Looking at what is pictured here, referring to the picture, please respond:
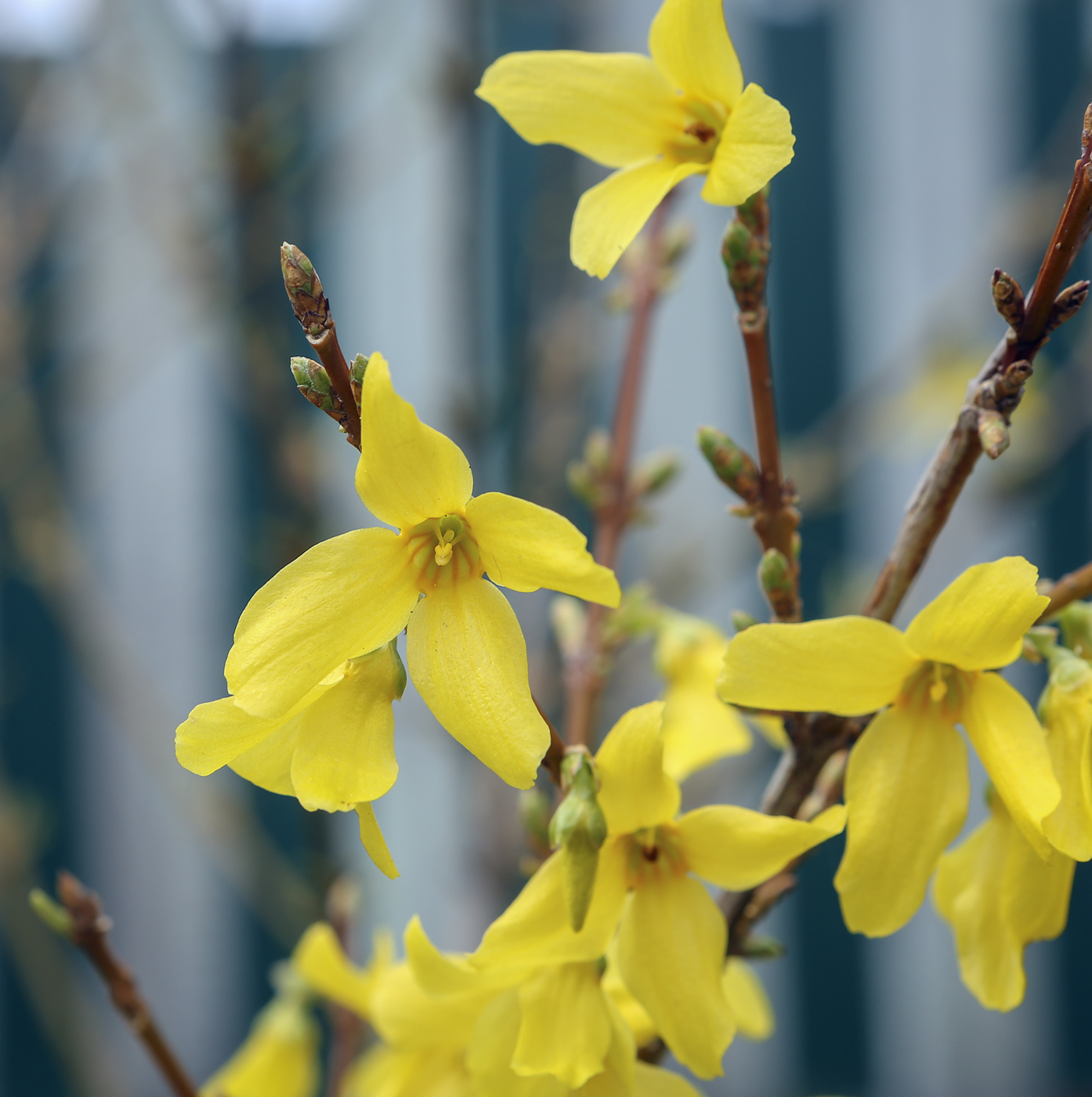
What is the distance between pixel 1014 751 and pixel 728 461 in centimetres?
20

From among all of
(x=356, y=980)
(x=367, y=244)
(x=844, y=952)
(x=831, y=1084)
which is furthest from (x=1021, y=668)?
(x=356, y=980)

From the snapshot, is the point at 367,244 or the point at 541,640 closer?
the point at 541,640

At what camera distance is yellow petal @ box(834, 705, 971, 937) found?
1.52ft

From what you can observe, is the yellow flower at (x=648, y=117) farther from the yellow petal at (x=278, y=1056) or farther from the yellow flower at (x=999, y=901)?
the yellow petal at (x=278, y=1056)

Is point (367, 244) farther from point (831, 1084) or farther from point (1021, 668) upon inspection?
point (831, 1084)

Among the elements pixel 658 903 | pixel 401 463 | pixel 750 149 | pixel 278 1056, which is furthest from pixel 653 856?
pixel 278 1056

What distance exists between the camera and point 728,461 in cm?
53

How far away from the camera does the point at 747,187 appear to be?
45 cm

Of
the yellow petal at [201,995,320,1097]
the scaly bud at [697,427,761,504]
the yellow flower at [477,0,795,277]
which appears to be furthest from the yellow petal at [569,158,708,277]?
the yellow petal at [201,995,320,1097]

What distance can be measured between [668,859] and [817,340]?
124 inches

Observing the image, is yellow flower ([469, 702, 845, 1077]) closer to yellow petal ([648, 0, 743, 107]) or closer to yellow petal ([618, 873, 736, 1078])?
yellow petal ([618, 873, 736, 1078])

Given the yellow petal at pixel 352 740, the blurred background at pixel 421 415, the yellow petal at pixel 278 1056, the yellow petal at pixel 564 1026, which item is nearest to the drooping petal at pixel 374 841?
the yellow petal at pixel 352 740

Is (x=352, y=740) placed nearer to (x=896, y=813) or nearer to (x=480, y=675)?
(x=480, y=675)

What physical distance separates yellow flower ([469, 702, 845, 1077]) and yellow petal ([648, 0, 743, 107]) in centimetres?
32
